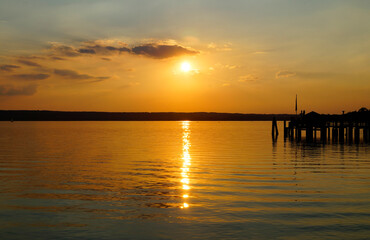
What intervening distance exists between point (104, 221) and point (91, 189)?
19.2 ft

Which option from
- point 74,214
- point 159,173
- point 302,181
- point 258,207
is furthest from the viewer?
point 159,173

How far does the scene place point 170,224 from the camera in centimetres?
1233

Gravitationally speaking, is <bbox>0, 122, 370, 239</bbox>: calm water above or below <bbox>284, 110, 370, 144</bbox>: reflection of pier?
below

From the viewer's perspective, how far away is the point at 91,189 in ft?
59.8

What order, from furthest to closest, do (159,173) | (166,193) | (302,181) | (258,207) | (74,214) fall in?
(159,173), (302,181), (166,193), (258,207), (74,214)

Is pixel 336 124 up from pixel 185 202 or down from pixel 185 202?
up

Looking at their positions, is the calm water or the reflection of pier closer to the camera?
the calm water

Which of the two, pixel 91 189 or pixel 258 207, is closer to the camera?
pixel 258 207

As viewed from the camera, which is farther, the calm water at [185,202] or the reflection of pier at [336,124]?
the reflection of pier at [336,124]

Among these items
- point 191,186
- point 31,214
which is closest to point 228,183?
point 191,186

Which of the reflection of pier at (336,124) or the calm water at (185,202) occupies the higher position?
the reflection of pier at (336,124)

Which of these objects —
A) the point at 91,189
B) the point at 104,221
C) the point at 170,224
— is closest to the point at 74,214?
the point at 104,221

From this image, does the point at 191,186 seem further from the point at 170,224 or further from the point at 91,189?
the point at 170,224

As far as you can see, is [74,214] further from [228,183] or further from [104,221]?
[228,183]
